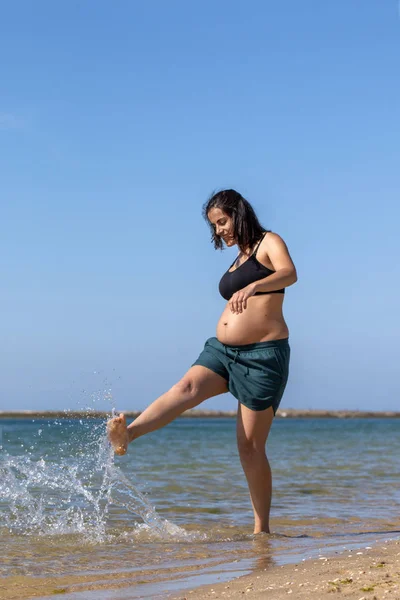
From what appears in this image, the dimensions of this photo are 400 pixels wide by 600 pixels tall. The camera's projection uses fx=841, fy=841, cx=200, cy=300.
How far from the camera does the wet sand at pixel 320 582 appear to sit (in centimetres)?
298

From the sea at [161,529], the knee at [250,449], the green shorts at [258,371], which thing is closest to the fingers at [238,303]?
the green shorts at [258,371]

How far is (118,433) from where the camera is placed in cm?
446

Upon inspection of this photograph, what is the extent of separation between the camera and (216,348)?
16.0 ft

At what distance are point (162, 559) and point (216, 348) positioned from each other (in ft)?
4.00

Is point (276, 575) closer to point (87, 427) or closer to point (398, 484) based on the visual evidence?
point (87, 427)

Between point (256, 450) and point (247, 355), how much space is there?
548 millimetres

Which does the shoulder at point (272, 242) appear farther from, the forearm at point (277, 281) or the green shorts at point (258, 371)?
the green shorts at point (258, 371)

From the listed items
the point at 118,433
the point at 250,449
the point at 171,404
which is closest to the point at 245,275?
the point at 171,404

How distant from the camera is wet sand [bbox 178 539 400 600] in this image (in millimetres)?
2984

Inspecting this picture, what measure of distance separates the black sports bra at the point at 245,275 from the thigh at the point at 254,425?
0.66m

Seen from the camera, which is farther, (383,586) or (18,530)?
(18,530)

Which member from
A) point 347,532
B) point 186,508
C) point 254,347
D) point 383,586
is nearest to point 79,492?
point 186,508

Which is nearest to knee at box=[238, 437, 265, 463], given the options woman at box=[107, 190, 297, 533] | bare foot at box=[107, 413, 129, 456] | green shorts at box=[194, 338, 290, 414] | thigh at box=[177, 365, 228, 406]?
woman at box=[107, 190, 297, 533]

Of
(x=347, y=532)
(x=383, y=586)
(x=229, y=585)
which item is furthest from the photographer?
(x=347, y=532)
